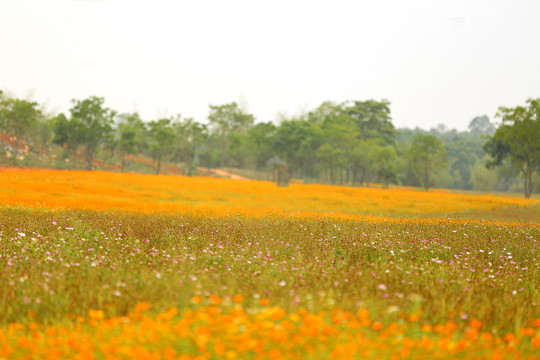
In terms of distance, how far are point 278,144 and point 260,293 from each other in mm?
61379

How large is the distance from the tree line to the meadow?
2796cm

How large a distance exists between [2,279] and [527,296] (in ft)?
23.9

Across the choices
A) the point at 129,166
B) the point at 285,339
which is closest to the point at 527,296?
the point at 285,339

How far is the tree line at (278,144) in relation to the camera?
146ft

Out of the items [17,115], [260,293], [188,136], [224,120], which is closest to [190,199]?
[260,293]

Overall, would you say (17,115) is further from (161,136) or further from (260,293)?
(260,293)

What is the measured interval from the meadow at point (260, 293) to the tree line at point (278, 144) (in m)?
28.0

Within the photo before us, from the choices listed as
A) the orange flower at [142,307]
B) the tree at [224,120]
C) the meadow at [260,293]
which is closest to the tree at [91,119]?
the tree at [224,120]

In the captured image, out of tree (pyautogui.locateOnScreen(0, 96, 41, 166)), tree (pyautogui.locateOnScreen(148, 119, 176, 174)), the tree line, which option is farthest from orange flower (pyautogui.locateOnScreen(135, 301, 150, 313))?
tree (pyautogui.locateOnScreen(148, 119, 176, 174))

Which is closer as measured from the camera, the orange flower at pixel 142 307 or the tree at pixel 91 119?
the orange flower at pixel 142 307

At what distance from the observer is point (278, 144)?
65875 mm

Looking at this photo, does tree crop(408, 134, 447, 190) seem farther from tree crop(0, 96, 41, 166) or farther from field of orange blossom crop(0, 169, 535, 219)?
tree crop(0, 96, 41, 166)

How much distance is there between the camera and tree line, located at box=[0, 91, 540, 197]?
146 feet

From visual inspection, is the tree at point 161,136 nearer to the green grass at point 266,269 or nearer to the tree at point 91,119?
the tree at point 91,119
